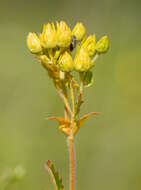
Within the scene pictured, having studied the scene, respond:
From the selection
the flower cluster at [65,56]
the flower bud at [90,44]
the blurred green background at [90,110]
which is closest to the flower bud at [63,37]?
the flower cluster at [65,56]

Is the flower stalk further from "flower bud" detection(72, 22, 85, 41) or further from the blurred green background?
the blurred green background

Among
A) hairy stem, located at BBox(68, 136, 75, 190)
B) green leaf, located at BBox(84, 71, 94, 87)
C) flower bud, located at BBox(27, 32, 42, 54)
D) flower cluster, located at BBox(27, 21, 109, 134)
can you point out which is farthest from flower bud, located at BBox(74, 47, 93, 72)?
hairy stem, located at BBox(68, 136, 75, 190)

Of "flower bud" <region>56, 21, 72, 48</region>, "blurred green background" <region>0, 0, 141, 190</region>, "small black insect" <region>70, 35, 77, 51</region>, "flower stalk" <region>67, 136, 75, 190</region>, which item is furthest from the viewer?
"blurred green background" <region>0, 0, 141, 190</region>

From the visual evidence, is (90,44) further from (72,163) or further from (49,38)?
(72,163)

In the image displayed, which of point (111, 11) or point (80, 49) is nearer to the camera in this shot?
point (80, 49)

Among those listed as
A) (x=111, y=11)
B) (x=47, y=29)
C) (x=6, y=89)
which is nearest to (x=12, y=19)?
(x=111, y=11)

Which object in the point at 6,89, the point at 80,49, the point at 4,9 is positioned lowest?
the point at 6,89

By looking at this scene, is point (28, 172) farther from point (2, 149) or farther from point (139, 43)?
→ point (139, 43)
